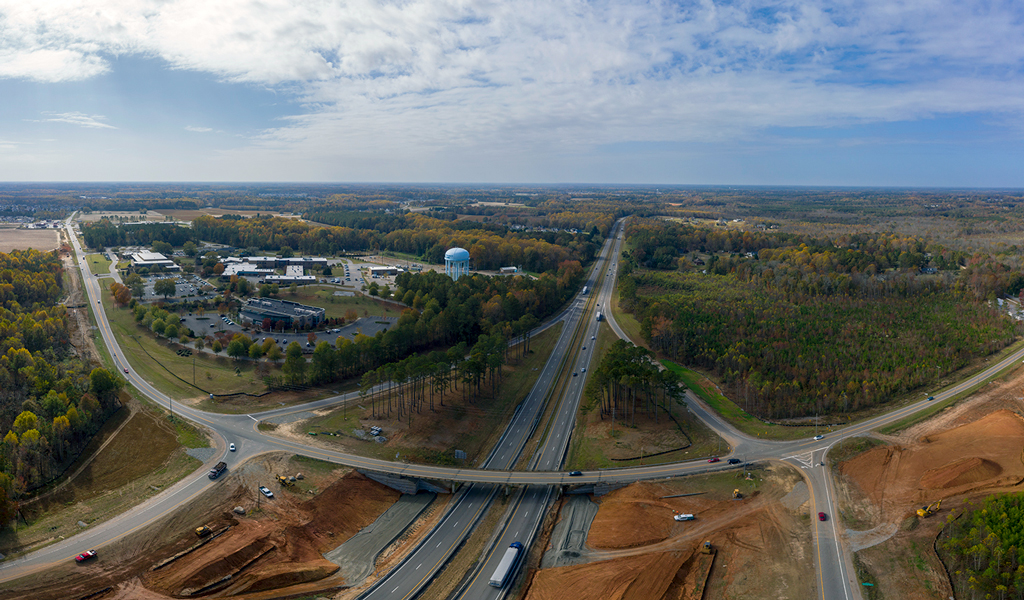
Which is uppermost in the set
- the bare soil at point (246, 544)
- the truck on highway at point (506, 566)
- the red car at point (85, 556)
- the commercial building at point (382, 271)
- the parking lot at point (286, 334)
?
the commercial building at point (382, 271)

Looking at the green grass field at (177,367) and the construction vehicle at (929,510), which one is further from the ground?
the green grass field at (177,367)

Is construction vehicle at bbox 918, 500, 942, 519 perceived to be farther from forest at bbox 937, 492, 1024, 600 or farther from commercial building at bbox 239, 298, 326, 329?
commercial building at bbox 239, 298, 326, 329

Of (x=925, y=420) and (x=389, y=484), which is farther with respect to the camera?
(x=925, y=420)

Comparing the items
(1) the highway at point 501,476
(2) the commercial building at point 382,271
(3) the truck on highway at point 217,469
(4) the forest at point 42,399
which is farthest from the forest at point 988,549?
(2) the commercial building at point 382,271

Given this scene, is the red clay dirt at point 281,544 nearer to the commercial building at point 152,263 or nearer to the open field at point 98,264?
the commercial building at point 152,263

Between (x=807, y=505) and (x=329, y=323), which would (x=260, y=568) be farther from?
(x=329, y=323)

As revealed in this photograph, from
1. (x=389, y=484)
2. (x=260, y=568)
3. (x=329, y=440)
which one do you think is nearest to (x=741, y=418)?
(x=389, y=484)

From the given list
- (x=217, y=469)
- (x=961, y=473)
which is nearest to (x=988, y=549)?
(x=961, y=473)
